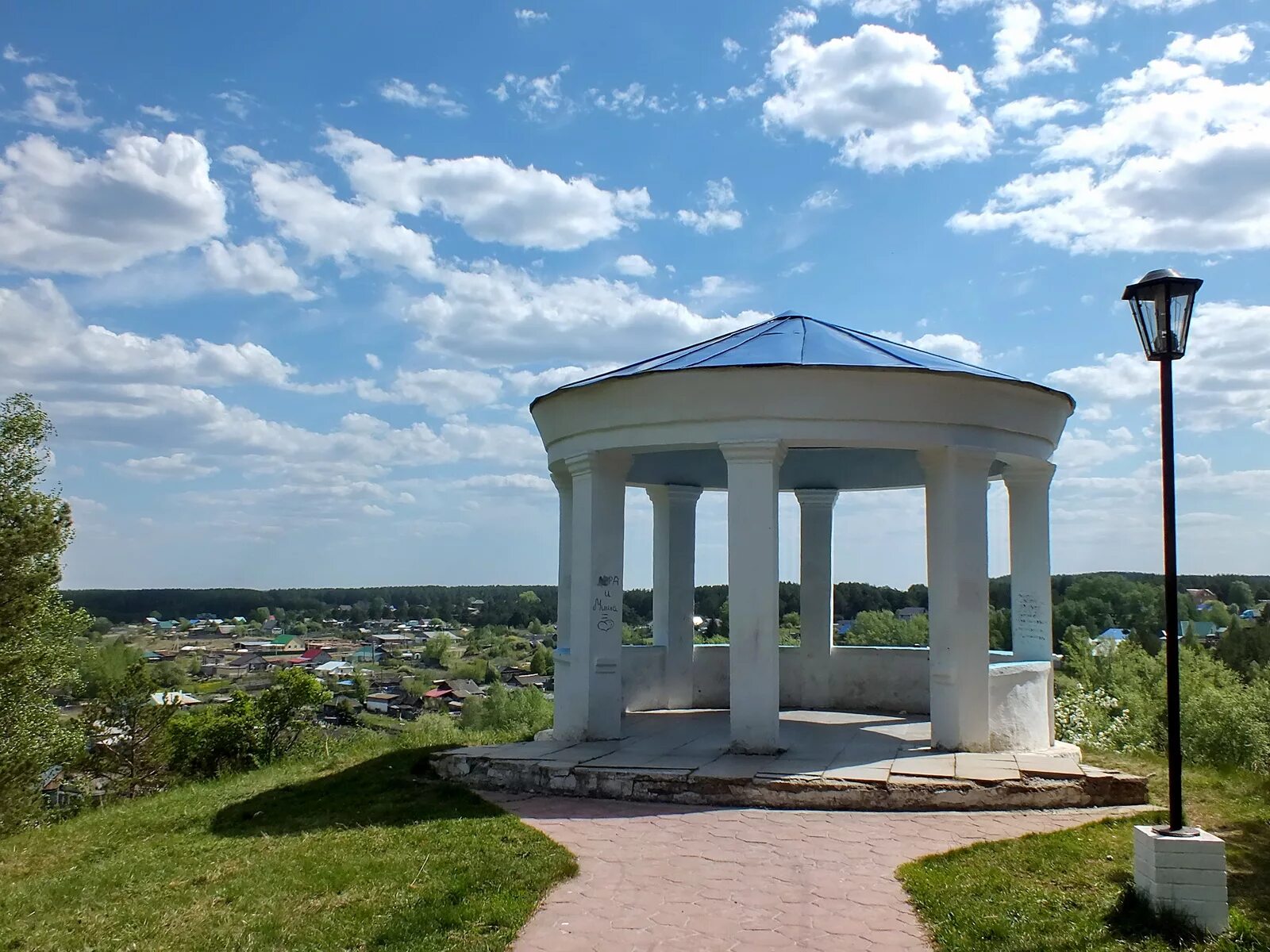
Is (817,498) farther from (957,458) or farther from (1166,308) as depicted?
(1166,308)

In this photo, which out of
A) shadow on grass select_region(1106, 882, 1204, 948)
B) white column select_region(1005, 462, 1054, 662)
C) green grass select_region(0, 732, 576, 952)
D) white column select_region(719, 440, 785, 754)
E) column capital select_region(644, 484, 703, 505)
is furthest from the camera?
column capital select_region(644, 484, 703, 505)

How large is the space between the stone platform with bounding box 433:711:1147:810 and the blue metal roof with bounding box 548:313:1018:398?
409 centimetres

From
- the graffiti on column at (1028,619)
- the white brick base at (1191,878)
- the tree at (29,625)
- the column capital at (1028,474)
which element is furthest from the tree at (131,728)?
the white brick base at (1191,878)

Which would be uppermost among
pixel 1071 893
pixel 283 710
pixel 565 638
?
pixel 565 638

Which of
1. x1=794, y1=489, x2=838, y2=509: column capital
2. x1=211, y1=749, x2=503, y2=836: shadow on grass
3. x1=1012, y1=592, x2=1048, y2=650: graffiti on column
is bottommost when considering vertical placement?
x1=211, y1=749, x2=503, y2=836: shadow on grass

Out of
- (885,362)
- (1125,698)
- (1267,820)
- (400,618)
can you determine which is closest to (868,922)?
(1267,820)

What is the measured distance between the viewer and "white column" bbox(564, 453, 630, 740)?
11.4m

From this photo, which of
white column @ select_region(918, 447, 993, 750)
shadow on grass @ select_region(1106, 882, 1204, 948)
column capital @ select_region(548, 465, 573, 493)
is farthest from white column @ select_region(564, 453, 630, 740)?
shadow on grass @ select_region(1106, 882, 1204, 948)

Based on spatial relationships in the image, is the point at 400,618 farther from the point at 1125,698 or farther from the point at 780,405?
the point at 780,405

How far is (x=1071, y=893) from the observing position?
6.29 m

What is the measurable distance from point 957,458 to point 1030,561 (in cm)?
241

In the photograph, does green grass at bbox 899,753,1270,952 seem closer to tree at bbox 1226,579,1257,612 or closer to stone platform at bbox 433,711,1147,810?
stone platform at bbox 433,711,1147,810

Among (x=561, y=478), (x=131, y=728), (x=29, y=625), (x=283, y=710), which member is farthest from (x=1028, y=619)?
(x=29, y=625)

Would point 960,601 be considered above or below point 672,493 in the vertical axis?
below
